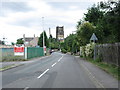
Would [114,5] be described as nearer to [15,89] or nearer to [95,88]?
[95,88]

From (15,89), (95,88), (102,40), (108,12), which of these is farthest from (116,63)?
(102,40)

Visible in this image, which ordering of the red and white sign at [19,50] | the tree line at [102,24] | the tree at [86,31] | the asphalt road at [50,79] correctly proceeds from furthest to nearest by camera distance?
1. the tree at [86,31]
2. the red and white sign at [19,50]
3. the tree line at [102,24]
4. the asphalt road at [50,79]

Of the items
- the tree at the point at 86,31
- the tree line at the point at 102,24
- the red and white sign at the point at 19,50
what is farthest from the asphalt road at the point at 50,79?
the tree at the point at 86,31

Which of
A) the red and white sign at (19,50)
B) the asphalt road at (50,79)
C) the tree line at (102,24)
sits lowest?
the asphalt road at (50,79)

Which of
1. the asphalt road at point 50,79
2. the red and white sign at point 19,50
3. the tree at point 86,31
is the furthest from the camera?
the tree at point 86,31

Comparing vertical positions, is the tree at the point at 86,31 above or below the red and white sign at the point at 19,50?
above

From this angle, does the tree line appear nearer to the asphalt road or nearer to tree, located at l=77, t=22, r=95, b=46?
tree, located at l=77, t=22, r=95, b=46

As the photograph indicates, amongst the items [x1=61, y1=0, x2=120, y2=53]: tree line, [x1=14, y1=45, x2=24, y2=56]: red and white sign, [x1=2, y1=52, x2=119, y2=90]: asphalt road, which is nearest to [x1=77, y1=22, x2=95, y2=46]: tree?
[x1=61, y1=0, x2=120, y2=53]: tree line

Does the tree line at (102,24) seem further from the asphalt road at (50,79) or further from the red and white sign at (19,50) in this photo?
the red and white sign at (19,50)

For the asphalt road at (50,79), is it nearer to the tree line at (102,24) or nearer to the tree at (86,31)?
the tree line at (102,24)

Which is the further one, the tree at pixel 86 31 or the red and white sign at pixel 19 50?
the tree at pixel 86 31

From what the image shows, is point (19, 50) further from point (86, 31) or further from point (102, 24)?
point (102, 24)

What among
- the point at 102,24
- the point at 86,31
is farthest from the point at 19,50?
the point at 102,24

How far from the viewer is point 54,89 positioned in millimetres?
9805
